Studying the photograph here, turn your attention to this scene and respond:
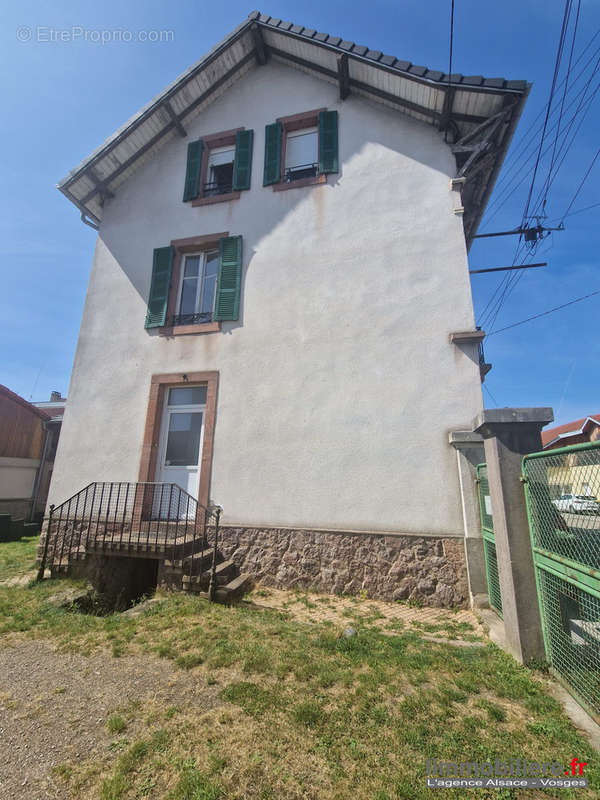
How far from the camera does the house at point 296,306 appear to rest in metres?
6.41

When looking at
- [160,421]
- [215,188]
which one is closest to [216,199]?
[215,188]

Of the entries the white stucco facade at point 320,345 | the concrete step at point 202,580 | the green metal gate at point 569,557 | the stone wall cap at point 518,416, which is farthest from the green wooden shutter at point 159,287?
the green metal gate at point 569,557

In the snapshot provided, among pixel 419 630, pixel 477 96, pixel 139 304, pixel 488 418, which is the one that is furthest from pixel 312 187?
pixel 419 630

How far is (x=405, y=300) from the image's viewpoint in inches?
279

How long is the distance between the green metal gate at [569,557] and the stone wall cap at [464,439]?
2.40 meters

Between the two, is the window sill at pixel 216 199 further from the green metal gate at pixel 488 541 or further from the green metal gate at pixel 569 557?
the green metal gate at pixel 569 557

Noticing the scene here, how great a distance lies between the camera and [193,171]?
30.8ft

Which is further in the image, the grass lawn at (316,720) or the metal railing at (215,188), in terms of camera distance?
the metal railing at (215,188)

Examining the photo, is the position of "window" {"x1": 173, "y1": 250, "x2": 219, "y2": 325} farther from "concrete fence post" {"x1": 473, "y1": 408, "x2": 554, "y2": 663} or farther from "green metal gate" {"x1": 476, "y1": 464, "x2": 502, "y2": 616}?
"concrete fence post" {"x1": 473, "y1": 408, "x2": 554, "y2": 663}

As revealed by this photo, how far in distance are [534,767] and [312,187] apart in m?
9.36

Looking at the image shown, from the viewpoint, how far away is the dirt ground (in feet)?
7.54

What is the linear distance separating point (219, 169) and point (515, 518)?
10.3m

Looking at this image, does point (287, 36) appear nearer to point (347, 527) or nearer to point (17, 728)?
point (347, 527)

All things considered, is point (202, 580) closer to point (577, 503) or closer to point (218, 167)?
point (577, 503)
